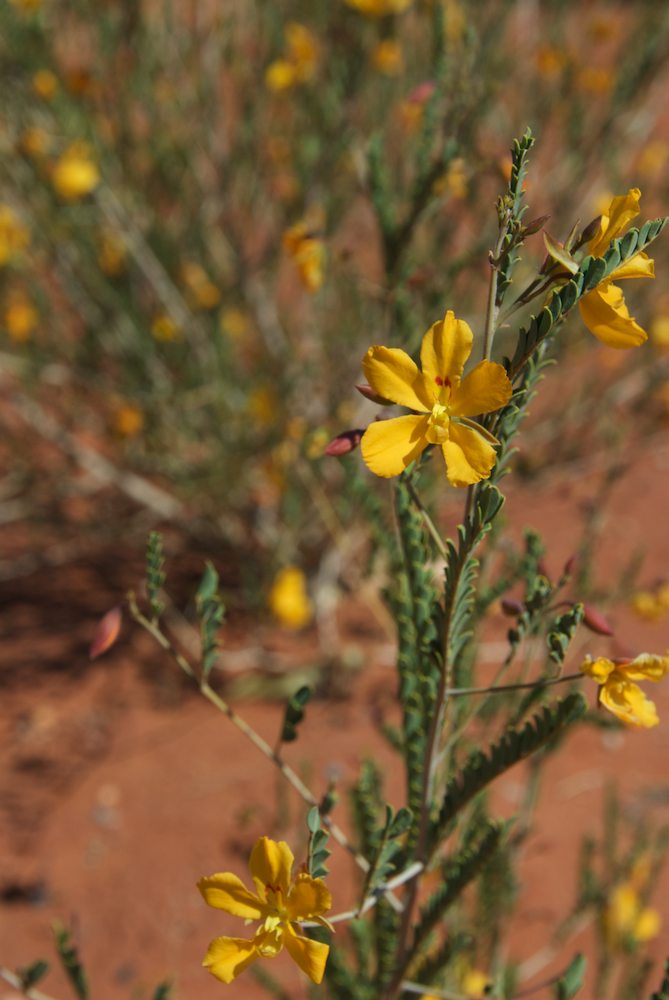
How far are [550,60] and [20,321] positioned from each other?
2.23 meters

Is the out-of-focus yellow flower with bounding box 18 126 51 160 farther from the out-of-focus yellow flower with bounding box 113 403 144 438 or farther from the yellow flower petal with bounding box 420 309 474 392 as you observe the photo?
the yellow flower petal with bounding box 420 309 474 392

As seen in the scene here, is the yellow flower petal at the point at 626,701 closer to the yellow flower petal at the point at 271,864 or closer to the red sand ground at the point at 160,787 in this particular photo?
the yellow flower petal at the point at 271,864

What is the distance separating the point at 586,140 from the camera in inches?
157

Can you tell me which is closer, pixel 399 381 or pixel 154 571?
pixel 399 381

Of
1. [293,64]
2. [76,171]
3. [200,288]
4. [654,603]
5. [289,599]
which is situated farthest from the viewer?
[200,288]

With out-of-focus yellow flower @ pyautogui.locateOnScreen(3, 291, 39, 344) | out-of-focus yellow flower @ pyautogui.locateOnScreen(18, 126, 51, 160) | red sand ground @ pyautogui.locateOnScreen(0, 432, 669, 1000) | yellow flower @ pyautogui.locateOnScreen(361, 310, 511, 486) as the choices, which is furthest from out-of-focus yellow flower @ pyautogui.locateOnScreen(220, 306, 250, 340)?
yellow flower @ pyautogui.locateOnScreen(361, 310, 511, 486)

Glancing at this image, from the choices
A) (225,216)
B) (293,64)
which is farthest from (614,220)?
(225,216)

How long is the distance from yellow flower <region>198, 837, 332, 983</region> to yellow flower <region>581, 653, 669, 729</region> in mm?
322

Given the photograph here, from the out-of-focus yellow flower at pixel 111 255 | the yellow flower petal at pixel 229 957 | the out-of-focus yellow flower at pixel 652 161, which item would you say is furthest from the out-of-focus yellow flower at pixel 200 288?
the yellow flower petal at pixel 229 957

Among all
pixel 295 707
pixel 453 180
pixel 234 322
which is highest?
pixel 234 322

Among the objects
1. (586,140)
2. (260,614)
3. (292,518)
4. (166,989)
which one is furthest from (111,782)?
(586,140)

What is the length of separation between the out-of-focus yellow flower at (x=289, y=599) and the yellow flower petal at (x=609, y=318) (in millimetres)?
2378

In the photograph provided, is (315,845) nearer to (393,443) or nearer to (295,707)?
(295,707)

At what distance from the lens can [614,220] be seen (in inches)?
30.0
